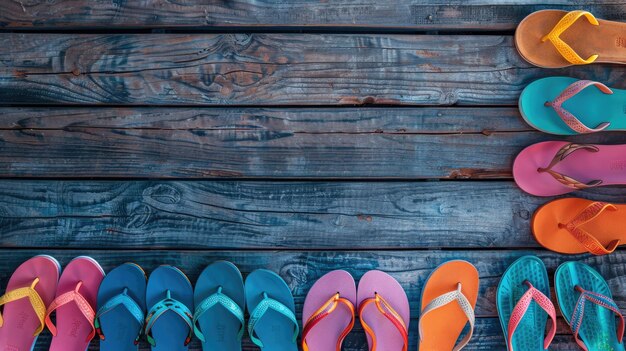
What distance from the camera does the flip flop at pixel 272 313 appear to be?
1466 mm

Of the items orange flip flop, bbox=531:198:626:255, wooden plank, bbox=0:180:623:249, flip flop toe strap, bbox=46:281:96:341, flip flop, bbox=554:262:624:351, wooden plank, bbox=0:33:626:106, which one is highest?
wooden plank, bbox=0:33:626:106

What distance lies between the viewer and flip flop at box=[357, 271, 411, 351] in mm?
1479

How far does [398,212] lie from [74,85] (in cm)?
106

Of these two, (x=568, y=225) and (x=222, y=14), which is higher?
(x=222, y=14)

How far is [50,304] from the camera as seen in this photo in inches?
57.8

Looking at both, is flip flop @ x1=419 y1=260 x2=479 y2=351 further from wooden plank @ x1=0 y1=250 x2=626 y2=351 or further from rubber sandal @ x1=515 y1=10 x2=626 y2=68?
rubber sandal @ x1=515 y1=10 x2=626 y2=68

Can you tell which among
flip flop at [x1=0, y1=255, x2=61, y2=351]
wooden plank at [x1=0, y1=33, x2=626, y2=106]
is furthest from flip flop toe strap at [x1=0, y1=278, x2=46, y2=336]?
wooden plank at [x1=0, y1=33, x2=626, y2=106]

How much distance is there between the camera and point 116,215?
1479mm

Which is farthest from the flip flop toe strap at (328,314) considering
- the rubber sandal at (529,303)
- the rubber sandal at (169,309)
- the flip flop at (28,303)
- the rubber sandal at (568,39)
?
the rubber sandal at (568,39)

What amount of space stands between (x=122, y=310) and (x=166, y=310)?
15cm

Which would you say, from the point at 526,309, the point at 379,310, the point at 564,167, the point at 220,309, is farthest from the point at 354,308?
the point at 564,167

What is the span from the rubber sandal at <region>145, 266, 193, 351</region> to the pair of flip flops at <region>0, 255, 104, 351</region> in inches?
6.9

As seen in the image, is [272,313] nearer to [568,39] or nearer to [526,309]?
[526,309]

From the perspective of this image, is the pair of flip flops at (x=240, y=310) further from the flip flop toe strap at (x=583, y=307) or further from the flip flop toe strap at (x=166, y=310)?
the flip flop toe strap at (x=583, y=307)
